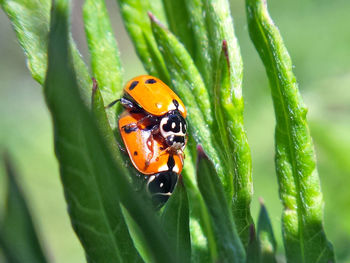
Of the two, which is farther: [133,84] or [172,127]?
[172,127]

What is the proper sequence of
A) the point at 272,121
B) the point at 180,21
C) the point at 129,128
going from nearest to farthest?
1. the point at 180,21
2. the point at 129,128
3. the point at 272,121

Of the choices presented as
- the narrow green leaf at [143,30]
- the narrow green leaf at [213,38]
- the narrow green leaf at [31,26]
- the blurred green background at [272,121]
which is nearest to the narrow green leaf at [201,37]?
the narrow green leaf at [213,38]

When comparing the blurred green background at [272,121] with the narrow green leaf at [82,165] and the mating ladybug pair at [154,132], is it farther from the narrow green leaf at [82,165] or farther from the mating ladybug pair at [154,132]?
the narrow green leaf at [82,165]

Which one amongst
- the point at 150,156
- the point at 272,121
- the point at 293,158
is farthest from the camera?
the point at 272,121

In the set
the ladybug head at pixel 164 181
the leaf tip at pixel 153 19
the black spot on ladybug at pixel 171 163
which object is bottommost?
the ladybug head at pixel 164 181

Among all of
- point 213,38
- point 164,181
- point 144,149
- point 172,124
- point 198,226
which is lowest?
point 198,226

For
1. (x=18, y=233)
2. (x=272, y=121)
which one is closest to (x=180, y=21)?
(x=18, y=233)

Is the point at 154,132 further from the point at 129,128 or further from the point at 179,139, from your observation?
the point at 129,128

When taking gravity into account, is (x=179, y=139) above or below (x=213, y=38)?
below
